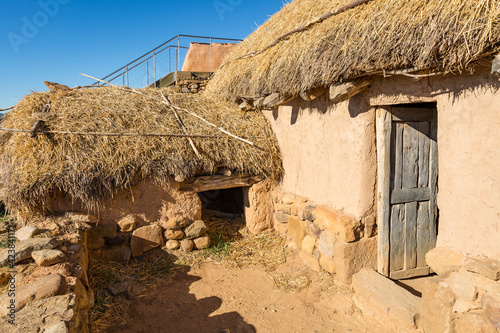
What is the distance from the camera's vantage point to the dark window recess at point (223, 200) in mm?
7523

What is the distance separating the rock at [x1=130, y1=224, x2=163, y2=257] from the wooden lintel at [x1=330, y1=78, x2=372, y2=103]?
10.7 feet

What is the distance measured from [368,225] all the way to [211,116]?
3324 mm

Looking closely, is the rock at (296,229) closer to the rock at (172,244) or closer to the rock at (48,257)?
the rock at (172,244)

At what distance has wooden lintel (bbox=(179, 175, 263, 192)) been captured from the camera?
520 cm

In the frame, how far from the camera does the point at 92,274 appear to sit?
4.36 m

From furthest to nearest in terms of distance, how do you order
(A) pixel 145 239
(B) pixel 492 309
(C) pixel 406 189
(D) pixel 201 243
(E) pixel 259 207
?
(E) pixel 259 207 < (D) pixel 201 243 < (A) pixel 145 239 < (C) pixel 406 189 < (B) pixel 492 309

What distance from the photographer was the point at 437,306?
9.49 feet

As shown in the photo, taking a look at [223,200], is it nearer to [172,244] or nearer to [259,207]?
[259,207]

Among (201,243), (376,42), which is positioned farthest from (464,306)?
(201,243)

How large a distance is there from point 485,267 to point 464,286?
269 millimetres

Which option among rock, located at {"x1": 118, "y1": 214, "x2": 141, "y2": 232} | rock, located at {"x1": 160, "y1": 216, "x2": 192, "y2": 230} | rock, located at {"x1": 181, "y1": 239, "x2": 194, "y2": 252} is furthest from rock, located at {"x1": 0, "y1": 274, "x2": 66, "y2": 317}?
rock, located at {"x1": 181, "y1": 239, "x2": 194, "y2": 252}

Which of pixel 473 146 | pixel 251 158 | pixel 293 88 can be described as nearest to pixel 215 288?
pixel 251 158

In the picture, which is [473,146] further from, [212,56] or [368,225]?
[212,56]

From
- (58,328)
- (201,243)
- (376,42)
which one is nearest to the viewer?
(58,328)
